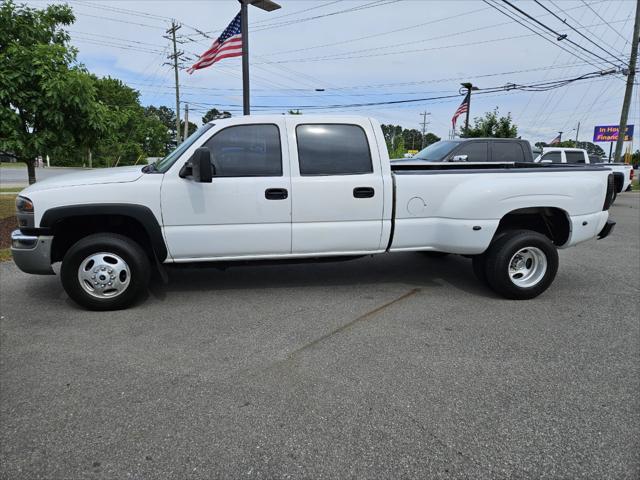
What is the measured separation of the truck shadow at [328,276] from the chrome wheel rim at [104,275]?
0.56m

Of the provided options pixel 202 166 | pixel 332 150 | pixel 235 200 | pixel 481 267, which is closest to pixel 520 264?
pixel 481 267

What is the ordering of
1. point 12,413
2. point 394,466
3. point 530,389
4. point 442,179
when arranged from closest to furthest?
point 394,466, point 12,413, point 530,389, point 442,179

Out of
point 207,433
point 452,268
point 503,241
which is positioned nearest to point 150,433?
point 207,433

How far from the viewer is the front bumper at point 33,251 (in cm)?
409

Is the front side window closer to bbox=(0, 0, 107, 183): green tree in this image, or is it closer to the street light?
bbox=(0, 0, 107, 183): green tree

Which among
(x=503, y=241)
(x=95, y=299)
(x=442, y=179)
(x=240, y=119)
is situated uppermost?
(x=240, y=119)

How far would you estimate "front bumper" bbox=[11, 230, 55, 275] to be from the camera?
13.4 ft

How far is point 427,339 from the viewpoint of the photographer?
3740mm

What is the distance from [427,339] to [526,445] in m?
1.39

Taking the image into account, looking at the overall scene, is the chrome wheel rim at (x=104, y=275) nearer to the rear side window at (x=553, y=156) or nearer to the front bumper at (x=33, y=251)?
the front bumper at (x=33, y=251)

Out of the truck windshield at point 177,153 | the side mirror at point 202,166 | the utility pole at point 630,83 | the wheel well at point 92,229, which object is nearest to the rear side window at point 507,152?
the truck windshield at point 177,153

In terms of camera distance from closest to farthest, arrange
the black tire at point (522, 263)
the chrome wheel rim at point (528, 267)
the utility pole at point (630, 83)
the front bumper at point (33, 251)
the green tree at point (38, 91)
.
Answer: the front bumper at point (33, 251) → the black tire at point (522, 263) → the chrome wheel rim at point (528, 267) → the green tree at point (38, 91) → the utility pole at point (630, 83)

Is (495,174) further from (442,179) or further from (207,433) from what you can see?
(207,433)

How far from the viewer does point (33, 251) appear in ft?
13.4
